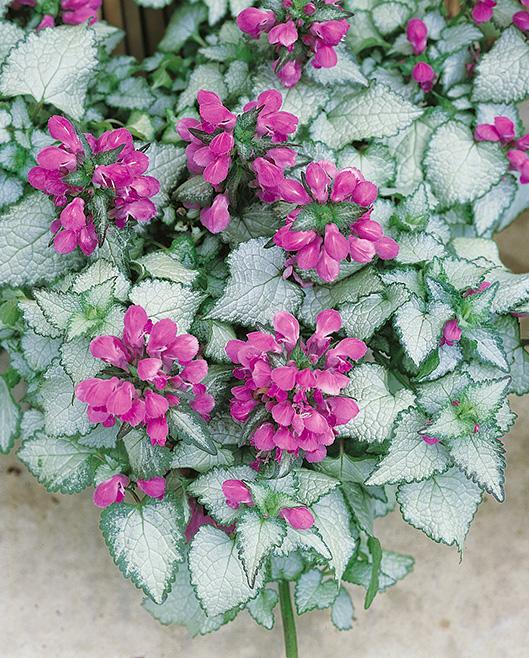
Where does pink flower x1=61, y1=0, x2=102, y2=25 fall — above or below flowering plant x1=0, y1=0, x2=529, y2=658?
above

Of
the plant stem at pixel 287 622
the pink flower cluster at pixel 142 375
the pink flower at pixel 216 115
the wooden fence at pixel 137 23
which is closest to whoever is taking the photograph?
the pink flower cluster at pixel 142 375

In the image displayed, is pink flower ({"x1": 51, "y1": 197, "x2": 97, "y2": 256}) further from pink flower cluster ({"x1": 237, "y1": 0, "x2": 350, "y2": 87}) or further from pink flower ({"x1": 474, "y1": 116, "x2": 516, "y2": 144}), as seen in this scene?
pink flower ({"x1": 474, "y1": 116, "x2": 516, "y2": 144})

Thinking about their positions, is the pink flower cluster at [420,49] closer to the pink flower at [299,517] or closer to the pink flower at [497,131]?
the pink flower at [497,131]

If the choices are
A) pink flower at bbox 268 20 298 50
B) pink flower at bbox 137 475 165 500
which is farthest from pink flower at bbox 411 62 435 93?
pink flower at bbox 137 475 165 500

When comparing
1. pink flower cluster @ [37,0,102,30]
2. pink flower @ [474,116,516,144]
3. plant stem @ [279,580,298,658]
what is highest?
pink flower cluster @ [37,0,102,30]

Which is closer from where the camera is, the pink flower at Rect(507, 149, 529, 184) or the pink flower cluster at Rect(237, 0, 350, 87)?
the pink flower cluster at Rect(237, 0, 350, 87)

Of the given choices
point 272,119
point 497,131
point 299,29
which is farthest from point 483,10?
point 272,119

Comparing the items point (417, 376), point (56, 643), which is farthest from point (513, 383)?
point (56, 643)

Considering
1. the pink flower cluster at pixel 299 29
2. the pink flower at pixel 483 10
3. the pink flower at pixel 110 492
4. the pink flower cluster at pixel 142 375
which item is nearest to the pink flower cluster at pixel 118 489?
the pink flower at pixel 110 492

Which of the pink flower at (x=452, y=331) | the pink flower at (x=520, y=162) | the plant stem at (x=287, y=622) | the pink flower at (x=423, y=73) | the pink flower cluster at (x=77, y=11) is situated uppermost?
the pink flower cluster at (x=77, y=11)
